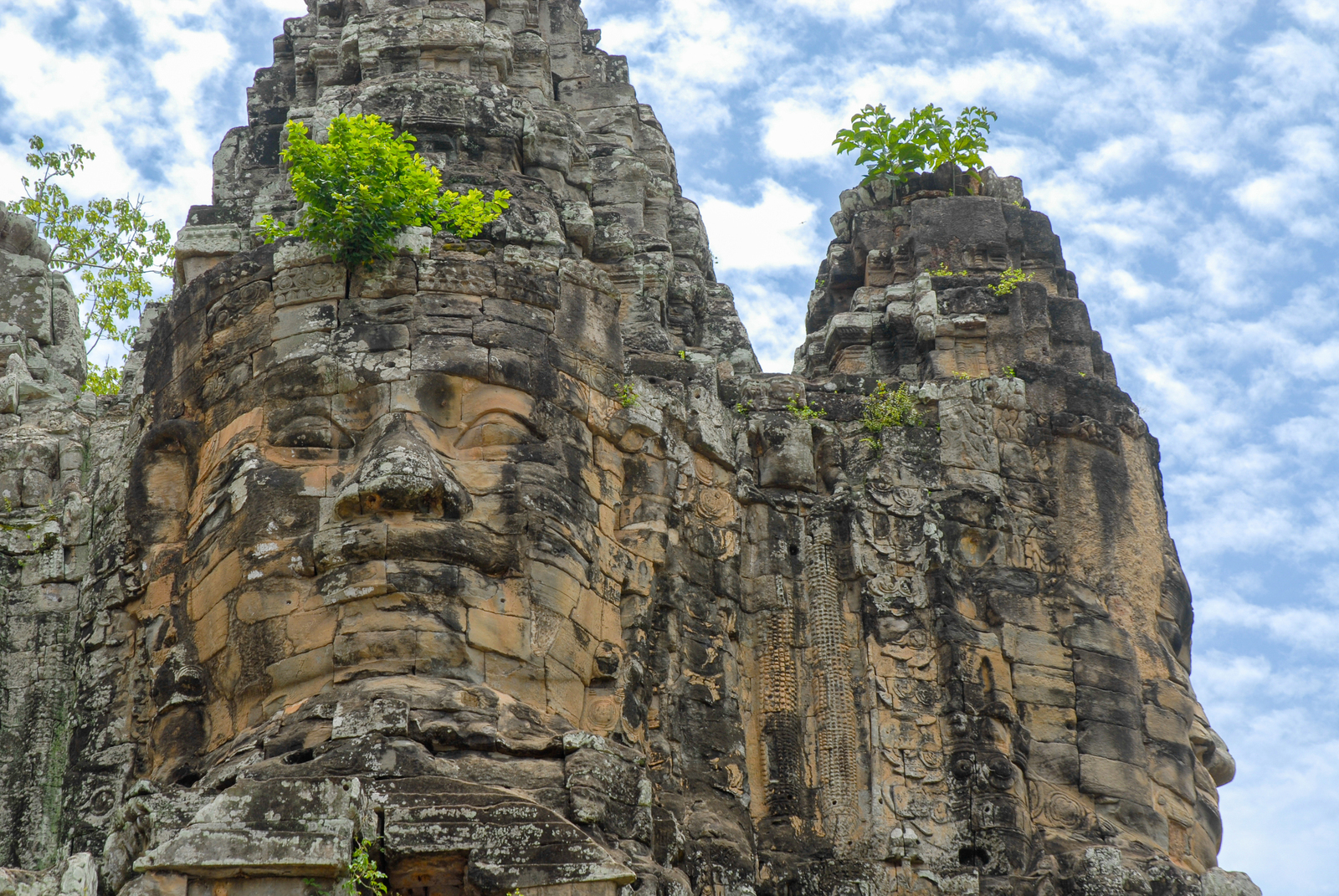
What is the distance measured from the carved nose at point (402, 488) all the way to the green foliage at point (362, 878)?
3309 mm

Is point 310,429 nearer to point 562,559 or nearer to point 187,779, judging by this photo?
point 562,559

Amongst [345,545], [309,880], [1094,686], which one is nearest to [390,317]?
[345,545]

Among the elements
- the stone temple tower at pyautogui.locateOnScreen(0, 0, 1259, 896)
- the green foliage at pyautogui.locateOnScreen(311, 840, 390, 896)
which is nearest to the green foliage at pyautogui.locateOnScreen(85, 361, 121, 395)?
the stone temple tower at pyautogui.locateOnScreen(0, 0, 1259, 896)

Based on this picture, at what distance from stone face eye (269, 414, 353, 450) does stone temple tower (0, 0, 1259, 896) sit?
0.03 metres

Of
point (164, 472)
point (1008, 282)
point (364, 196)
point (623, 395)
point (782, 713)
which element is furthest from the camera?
point (1008, 282)

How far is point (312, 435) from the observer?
1828cm

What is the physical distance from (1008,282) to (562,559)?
22.1 feet

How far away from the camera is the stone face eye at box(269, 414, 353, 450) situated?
18266mm

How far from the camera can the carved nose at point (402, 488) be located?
57.2 feet

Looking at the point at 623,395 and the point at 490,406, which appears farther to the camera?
the point at 623,395

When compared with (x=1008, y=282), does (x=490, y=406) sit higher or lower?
lower

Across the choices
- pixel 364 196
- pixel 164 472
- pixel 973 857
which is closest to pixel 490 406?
pixel 364 196

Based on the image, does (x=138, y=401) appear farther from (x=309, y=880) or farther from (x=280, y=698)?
(x=309, y=880)

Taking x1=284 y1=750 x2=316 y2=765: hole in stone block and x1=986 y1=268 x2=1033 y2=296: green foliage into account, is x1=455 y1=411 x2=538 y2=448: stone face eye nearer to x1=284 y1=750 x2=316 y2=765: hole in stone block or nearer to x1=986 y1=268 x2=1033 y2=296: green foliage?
x1=284 y1=750 x2=316 y2=765: hole in stone block
